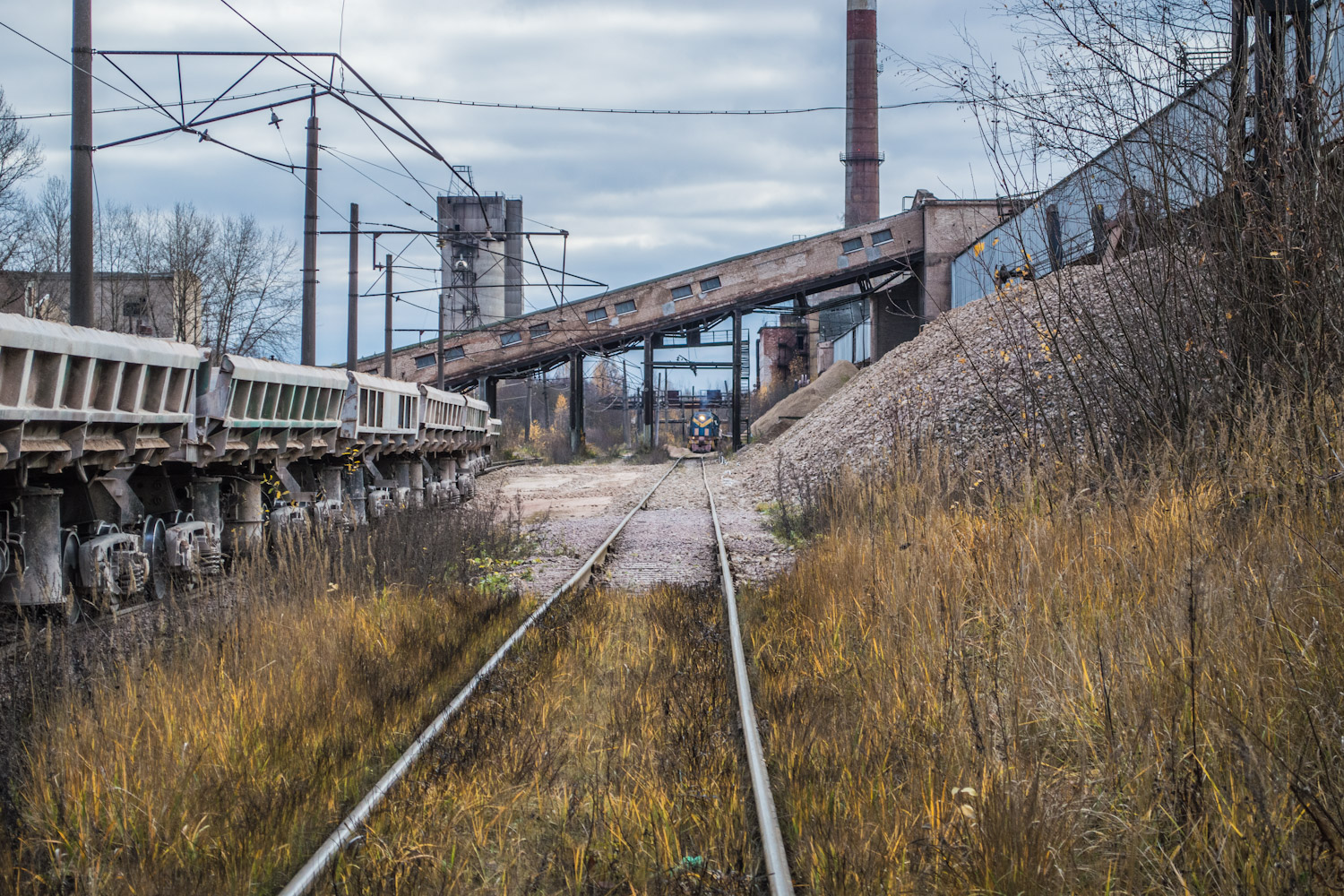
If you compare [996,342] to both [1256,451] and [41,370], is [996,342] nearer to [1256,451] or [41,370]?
[1256,451]

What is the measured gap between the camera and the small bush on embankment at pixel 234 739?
11.1 feet

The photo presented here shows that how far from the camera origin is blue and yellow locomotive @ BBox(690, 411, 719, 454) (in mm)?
45562

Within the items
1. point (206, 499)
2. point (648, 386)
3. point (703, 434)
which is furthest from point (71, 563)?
point (703, 434)

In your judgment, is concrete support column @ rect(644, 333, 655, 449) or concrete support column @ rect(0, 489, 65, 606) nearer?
concrete support column @ rect(0, 489, 65, 606)

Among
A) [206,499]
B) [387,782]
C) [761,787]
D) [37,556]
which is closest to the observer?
[761,787]

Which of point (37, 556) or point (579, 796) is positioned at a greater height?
point (37, 556)

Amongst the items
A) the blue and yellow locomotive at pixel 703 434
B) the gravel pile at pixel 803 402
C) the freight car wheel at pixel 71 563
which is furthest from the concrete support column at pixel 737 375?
the freight car wheel at pixel 71 563

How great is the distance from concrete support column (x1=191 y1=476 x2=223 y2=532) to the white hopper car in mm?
13

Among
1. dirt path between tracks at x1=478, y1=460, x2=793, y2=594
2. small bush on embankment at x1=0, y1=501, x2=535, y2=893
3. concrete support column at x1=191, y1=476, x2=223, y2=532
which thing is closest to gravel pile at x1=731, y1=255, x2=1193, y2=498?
dirt path between tracks at x1=478, y1=460, x2=793, y2=594

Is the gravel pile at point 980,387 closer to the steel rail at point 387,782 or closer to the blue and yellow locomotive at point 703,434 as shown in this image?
the steel rail at point 387,782

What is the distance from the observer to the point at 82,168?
1026 cm

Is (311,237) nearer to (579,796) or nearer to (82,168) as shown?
(82,168)

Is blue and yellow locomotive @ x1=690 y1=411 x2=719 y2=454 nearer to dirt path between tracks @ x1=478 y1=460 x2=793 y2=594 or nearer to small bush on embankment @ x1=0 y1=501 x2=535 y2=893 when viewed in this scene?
dirt path between tracks @ x1=478 y1=460 x2=793 y2=594

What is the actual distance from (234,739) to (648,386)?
121 ft
